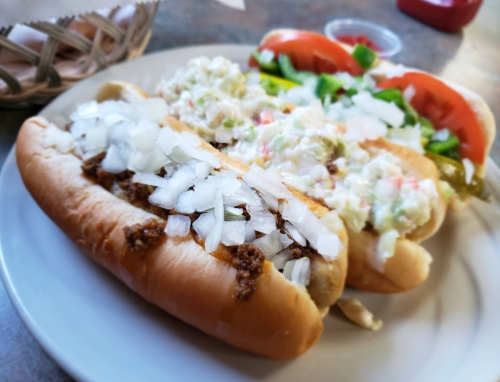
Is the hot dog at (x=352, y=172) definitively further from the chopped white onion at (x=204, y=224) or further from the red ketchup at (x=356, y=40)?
the red ketchup at (x=356, y=40)

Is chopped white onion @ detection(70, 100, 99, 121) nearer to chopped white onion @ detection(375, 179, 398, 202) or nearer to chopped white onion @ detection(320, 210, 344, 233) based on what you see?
chopped white onion @ detection(320, 210, 344, 233)

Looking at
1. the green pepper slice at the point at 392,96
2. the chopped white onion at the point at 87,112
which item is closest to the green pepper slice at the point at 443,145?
the green pepper slice at the point at 392,96

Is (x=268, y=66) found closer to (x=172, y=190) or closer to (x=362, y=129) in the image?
(x=362, y=129)

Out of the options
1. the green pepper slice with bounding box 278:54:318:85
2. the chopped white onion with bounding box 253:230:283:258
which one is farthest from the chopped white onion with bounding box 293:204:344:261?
the green pepper slice with bounding box 278:54:318:85

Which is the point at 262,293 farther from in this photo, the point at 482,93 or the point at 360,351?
the point at 482,93

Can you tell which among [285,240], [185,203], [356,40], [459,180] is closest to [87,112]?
[185,203]

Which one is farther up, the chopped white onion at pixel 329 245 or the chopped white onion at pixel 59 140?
the chopped white onion at pixel 329 245
